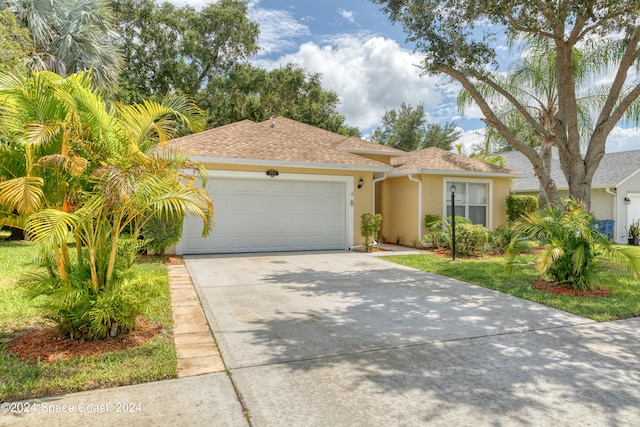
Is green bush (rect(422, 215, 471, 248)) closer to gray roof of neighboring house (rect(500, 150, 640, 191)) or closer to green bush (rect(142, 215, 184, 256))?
gray roof of neighboring house (rect(500, 150, 640, 191))

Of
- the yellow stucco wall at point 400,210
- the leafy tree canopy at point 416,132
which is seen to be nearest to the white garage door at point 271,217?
the yellow stucco wall at point 400,210

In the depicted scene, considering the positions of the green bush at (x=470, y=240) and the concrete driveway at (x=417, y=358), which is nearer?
the concrete driveway at (x=417, y=358)

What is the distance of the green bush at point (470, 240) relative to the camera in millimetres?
11336

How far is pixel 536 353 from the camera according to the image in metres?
4.07

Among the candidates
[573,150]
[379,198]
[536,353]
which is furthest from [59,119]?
[379,198]

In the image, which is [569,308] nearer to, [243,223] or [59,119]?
[59,119]

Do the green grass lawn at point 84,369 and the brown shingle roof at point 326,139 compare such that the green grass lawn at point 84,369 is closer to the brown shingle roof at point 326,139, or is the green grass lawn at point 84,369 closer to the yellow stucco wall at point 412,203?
the yellow stucco wall at point 412,203

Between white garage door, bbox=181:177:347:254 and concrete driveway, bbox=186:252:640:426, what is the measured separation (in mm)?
4211

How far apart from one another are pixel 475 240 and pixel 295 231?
533 centimetres

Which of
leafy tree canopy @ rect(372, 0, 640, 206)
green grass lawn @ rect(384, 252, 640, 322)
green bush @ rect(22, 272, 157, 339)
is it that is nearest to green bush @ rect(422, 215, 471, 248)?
green grass lawn @ rect(384, 252, 640, 322)

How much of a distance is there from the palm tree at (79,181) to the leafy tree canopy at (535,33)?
7675 millimetres

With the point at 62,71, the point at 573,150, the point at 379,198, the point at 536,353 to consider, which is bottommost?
the point at 536,353

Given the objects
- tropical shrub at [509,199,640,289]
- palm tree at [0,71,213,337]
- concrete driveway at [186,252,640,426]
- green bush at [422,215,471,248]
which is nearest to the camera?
concrete driveway at [186,252,640,426]

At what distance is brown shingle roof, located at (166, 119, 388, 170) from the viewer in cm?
1098
